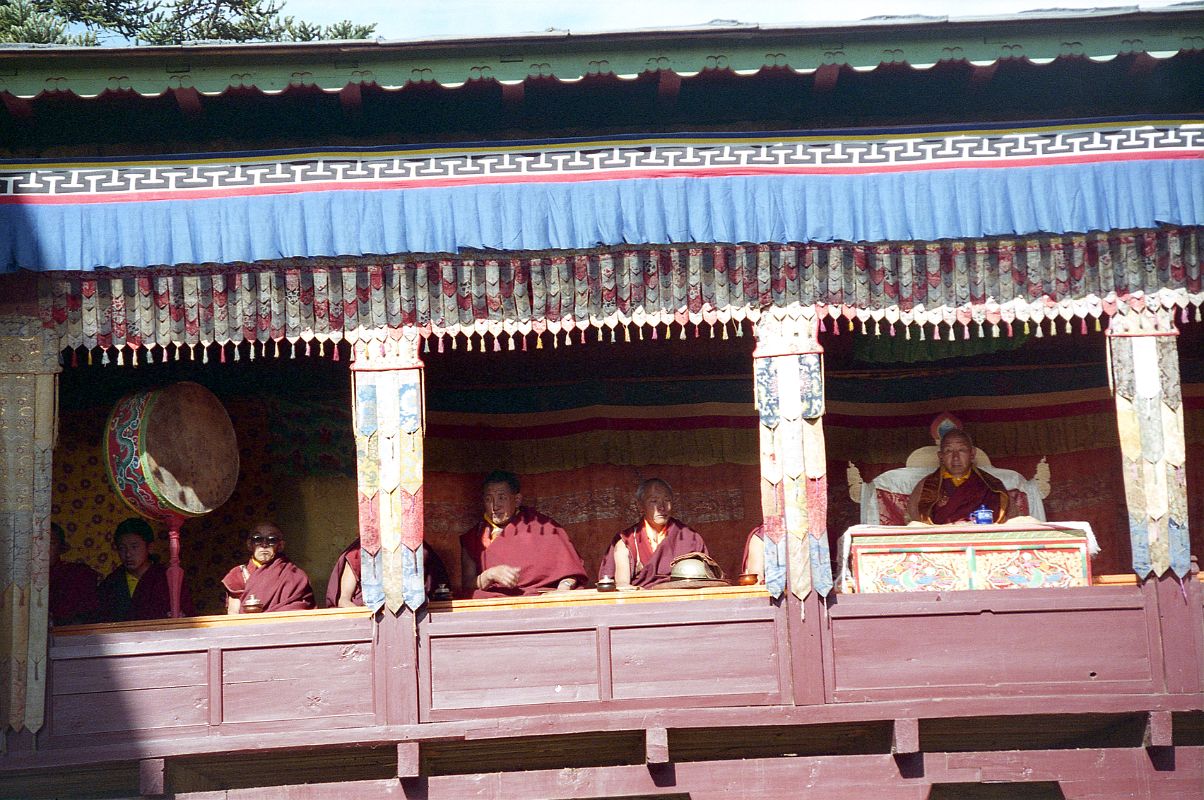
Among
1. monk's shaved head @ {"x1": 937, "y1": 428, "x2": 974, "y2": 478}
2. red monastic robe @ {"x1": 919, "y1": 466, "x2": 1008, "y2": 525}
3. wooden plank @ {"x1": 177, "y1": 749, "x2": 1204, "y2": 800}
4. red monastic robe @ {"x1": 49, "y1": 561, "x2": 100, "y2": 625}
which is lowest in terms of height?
wooden plank @ {"x1": 177, "y1": 749, "x2": 1204, "y2": 800}

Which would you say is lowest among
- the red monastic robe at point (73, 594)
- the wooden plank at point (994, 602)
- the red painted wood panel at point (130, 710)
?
the red painted wood panel at point (130, 710)

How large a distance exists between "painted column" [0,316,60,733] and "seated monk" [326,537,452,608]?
1659 millimetres

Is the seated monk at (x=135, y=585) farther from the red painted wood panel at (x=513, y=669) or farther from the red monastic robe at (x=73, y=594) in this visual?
the red painted wood panel at (x=513, y=669)

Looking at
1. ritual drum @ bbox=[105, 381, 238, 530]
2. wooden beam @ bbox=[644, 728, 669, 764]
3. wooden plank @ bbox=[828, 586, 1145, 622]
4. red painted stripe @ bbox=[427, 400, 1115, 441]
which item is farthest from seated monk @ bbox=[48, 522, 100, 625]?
wooden plank @ bbox=[828, 586, 1145, 622]

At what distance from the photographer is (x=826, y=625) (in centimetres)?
734

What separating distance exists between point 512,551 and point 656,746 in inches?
70.8

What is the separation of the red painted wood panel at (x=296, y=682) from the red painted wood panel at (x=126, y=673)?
0.17 m

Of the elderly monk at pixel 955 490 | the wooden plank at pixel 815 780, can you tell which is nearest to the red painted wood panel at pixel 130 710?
the wooden plank at pixel 815 780

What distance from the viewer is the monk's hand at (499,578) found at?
827 centimetres

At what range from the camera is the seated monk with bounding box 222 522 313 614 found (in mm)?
8273

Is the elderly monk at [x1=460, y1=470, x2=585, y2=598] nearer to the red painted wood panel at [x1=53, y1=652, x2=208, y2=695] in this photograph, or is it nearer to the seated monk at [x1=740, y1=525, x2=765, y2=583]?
the seated monk at [x1=740, y1=525, x2=765, y2=583]

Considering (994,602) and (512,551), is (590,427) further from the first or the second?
(994,602)

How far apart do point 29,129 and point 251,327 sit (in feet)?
4.98

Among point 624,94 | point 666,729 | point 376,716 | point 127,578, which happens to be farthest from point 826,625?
point 127,578
